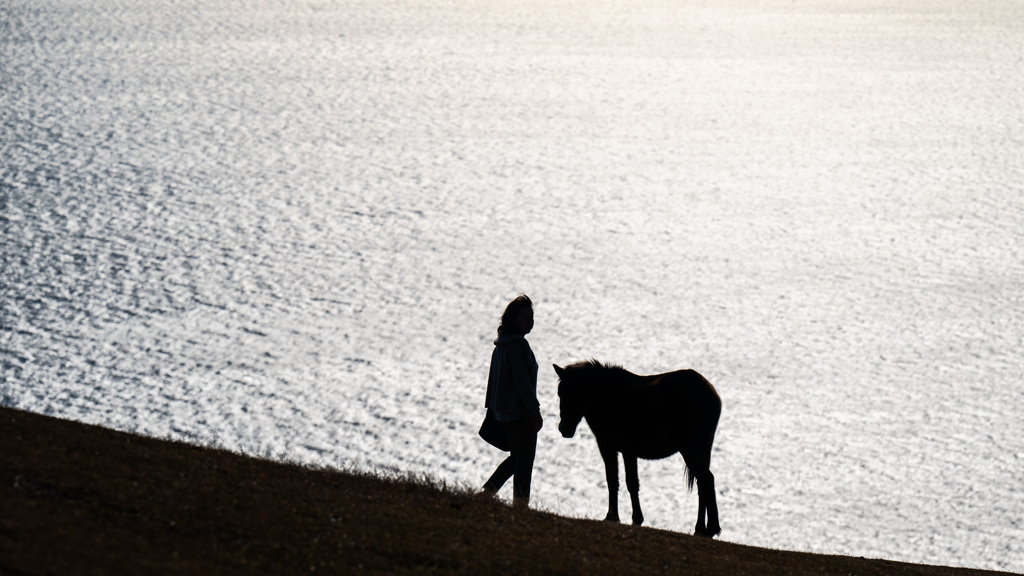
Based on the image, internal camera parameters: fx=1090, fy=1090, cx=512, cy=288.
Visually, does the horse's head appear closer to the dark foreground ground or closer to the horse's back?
the horse's back

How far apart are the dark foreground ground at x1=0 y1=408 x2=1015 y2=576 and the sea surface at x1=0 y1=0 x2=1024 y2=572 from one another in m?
5.41

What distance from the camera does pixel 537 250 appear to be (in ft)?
114

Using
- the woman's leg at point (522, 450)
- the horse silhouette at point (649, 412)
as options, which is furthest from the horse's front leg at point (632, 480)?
the woman's leg at point (522, 450)

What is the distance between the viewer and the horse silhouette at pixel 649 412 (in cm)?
952

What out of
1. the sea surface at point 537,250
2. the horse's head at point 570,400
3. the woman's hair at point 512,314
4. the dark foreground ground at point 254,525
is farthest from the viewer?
the sea surface at point 537,250

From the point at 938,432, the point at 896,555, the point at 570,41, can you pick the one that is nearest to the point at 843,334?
the point at 938,432

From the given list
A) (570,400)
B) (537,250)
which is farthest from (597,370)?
(537,250)

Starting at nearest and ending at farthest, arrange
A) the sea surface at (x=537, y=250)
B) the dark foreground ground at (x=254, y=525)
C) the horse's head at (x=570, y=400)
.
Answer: the dark foreground ground at (x=254, y=525)
the horse's head at (x=570, y=400)
the sea surface at (x=537, y=250)

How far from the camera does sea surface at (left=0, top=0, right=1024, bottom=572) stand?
2117 cm

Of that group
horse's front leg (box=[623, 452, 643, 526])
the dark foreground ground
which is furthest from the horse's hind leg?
the dark foreground ground

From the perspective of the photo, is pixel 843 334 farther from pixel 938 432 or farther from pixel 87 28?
pixel 87 28

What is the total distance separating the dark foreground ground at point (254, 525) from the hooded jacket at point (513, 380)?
2.80ft

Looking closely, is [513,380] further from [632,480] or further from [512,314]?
[632,480]

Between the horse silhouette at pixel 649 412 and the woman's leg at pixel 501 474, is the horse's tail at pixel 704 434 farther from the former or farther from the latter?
the woman's leg at pixel 501 474
